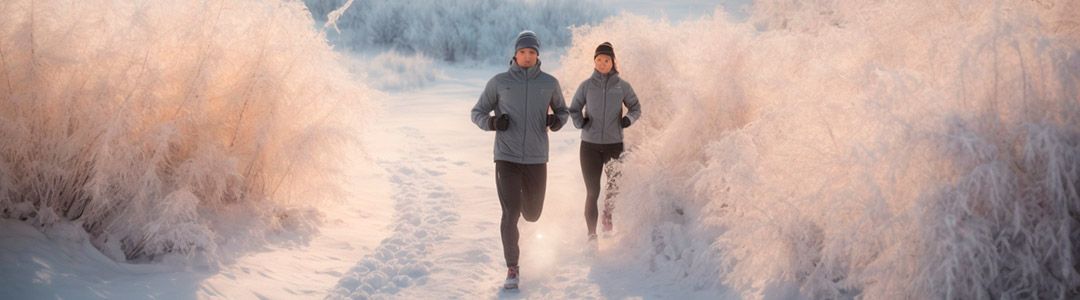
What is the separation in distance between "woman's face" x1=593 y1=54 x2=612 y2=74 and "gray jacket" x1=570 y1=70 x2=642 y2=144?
1.6 inches

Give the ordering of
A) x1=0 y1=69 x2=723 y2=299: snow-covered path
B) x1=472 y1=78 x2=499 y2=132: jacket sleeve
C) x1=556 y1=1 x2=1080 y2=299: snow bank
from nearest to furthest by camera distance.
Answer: x1=556 y1=1 x2=1080 y2=299: snow bank → x1=0 y1=69 x2=723 y2=299: snow-covered path → x1=472 y1=78 x2=499 y2=132: jacket sleeve

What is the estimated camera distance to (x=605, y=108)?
5.29 metres

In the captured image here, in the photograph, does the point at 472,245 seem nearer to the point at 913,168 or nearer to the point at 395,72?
the point at 913,168

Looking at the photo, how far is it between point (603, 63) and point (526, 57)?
37.0 inches

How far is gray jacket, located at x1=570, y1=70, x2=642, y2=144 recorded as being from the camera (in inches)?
209

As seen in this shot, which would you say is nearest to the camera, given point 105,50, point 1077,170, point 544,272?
point 1077,170

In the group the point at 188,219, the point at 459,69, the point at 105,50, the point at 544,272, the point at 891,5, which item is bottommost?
the point at 544,272

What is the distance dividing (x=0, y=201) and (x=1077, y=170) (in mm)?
5314

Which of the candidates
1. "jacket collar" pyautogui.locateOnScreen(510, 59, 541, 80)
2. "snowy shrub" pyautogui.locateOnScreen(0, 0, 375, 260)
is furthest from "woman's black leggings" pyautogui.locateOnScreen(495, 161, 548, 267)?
"snowy shrub" pyautogui.locateOnScreen(0, 0, 375, 260)

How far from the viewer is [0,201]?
3939 millimetres

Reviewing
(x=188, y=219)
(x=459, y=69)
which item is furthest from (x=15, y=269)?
(x=459, y=69)

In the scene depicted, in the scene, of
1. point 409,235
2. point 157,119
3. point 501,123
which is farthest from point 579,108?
point 157,119

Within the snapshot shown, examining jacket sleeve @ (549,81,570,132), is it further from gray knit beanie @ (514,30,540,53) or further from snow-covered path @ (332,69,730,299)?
snow-covered path @ (332,69,730,299)

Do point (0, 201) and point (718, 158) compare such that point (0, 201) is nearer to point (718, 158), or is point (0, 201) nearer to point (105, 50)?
point (105, 50)
